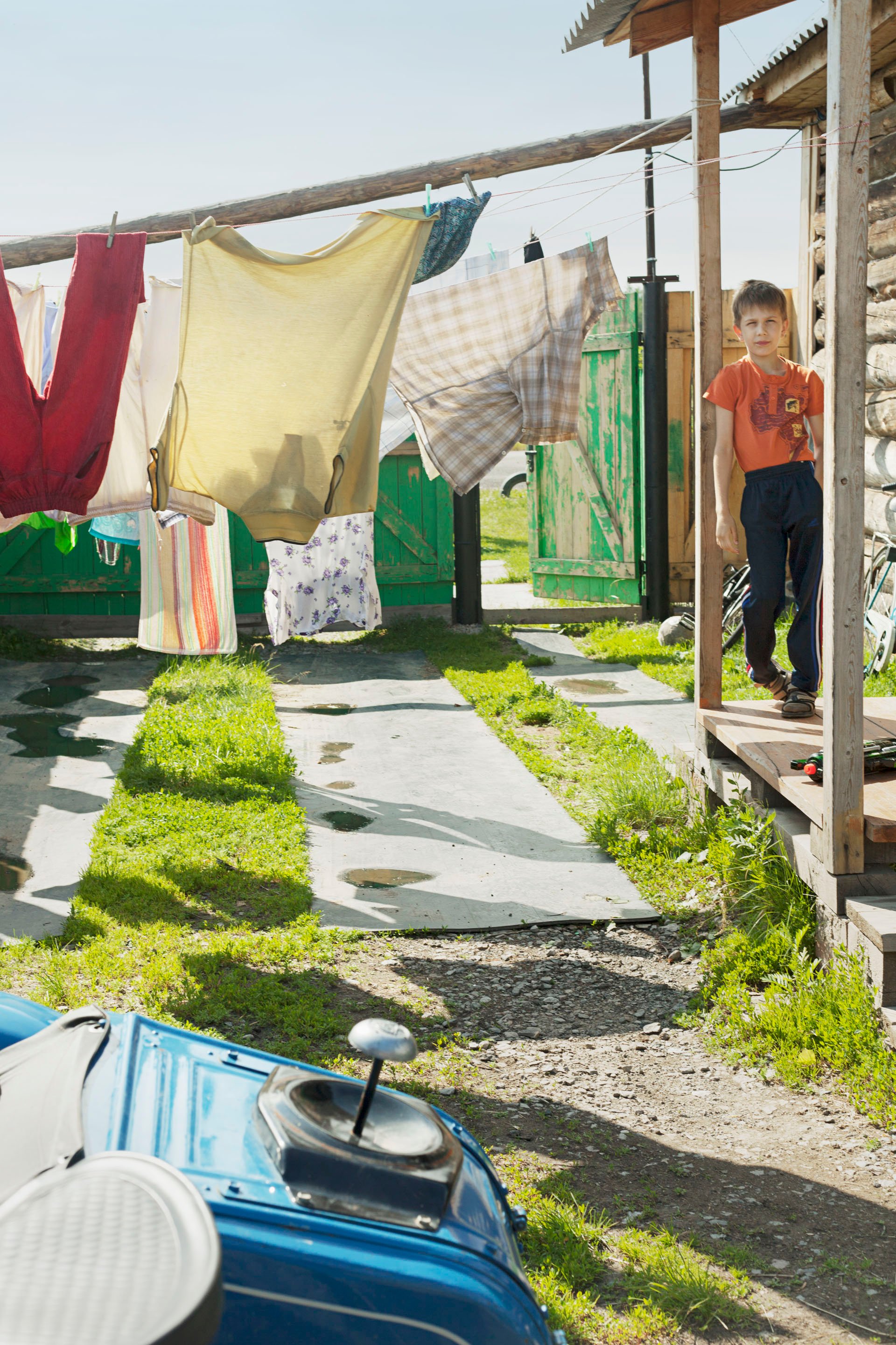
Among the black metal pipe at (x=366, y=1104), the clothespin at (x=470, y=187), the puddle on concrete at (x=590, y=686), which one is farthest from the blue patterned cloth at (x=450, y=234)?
the puddle on concrete at (x=590, y=686)

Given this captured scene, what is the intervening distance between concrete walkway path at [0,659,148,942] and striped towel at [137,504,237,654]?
752 millimetres

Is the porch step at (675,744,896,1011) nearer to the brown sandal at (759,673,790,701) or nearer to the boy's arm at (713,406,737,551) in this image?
the brown sandal at (759,673,790,701)

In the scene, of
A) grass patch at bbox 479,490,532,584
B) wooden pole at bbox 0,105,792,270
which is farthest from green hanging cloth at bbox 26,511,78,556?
grass patch at bbox 479,490,532,584

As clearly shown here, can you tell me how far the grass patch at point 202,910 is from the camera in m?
3.60

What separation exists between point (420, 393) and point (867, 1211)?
363 centimetres

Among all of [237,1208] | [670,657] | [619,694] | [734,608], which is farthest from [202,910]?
[670,657]

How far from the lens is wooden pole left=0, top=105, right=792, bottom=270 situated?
4270mm

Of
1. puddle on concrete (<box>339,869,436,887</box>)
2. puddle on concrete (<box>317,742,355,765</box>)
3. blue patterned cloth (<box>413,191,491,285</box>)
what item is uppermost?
blue patterned cloth (<box>413,191,491,285</box>)

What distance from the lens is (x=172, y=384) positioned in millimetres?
4711

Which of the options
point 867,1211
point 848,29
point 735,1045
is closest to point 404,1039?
point 867,1211

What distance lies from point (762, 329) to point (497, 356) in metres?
1.25

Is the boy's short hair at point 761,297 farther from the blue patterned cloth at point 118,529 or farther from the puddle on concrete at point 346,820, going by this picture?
the blue patterned cloth at point 118,529

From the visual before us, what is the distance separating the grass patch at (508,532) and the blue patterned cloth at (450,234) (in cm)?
777

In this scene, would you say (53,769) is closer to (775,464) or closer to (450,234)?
(450,234)
